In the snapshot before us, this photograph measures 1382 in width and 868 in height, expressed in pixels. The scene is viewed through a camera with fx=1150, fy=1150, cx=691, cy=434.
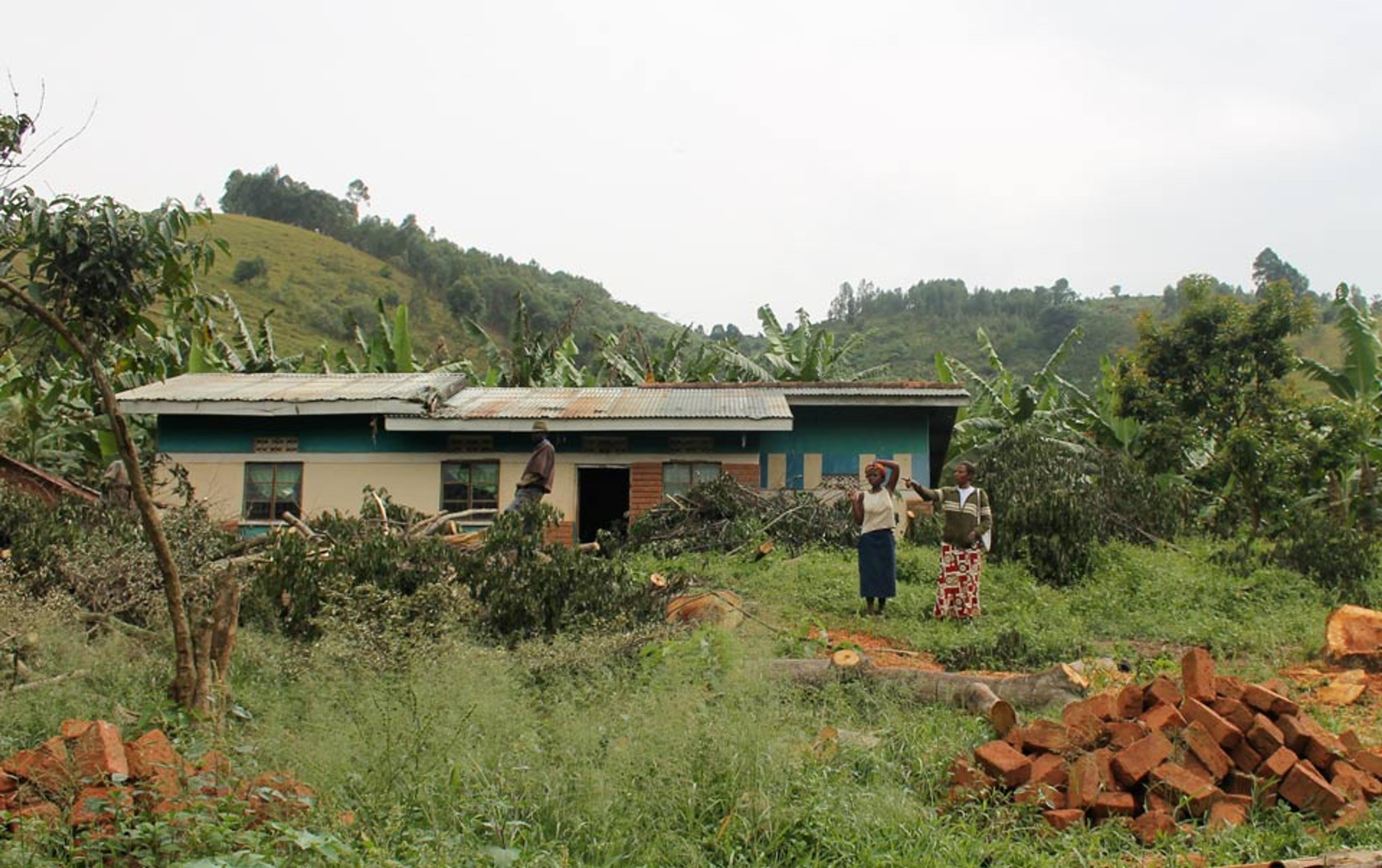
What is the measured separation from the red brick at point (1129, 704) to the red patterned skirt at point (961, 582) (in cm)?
417

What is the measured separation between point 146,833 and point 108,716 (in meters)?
2.20

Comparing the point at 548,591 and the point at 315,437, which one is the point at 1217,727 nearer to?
the point at 548,591

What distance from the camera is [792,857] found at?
4.93 m

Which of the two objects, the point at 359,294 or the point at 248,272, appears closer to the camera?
the point at 248,272

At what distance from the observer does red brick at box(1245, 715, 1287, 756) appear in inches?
225

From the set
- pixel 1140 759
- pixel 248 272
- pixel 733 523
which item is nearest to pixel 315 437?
pixel 733 523

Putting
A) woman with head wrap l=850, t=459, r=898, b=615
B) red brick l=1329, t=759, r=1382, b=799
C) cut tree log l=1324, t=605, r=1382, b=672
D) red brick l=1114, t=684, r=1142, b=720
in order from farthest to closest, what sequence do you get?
woman with head wrap l=850, t=459, r=898, b=615 < cut tree log l=1324, t=605, r=1382, b=672 < red brick l=1114, t=684, r=1142, b=720 < red brick l=1329, t=759, r=1382, b=799

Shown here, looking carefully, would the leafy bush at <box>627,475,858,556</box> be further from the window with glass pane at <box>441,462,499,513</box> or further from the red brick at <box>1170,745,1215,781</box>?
the red brick at <box>1170,745,1215,781</box>

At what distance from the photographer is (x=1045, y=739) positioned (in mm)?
5898

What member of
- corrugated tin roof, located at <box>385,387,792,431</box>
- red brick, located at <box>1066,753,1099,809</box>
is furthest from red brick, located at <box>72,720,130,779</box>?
corrugated tin roof, located at <box>385,387,792,431</box>

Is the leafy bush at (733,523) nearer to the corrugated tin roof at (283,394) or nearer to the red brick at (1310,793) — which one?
the corrugated tin roof at (283,394)

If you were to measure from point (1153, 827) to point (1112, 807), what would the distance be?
0.20m

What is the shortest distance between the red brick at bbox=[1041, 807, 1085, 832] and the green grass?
0.06 metres

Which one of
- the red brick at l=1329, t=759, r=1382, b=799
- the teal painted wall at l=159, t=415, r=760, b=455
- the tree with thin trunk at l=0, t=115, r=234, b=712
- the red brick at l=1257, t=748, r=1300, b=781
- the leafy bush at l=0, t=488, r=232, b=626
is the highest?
the tree with thin trunk at l=0, t=115, r=234, b=712
